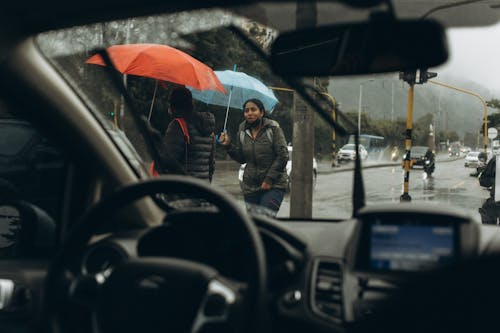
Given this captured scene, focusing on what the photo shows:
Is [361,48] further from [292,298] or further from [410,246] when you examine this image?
[292,298]

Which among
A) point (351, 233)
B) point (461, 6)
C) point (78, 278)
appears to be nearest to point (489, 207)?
point (461, 6)

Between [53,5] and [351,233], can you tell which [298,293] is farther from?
[53,5]

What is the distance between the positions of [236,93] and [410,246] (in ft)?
13.8

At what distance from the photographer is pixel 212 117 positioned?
522 centimetres

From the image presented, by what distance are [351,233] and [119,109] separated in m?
1.00

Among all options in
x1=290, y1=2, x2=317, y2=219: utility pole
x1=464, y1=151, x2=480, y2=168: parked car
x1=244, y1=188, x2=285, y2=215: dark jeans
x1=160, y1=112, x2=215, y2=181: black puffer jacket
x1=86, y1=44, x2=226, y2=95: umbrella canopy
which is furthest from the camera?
x1=464, y1=151, x2=480, y2=168: parked car

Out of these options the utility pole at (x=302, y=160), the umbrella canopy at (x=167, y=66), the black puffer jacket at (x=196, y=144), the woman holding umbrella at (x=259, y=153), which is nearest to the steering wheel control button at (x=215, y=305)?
the umbrella canopy at (x=167, y=66)

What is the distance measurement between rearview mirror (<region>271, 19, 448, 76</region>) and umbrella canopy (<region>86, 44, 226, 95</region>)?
6.51 ft

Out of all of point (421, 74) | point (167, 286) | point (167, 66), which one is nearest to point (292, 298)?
point (167, 286)

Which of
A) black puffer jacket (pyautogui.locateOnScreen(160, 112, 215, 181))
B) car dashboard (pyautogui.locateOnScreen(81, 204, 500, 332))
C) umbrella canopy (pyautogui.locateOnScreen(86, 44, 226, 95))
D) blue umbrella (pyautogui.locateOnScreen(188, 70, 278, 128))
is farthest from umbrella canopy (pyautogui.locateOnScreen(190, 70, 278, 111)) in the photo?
car dashboard (pyautogui.locateOnScreen(81, 204, 500, 332))

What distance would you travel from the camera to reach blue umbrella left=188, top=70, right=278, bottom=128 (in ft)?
18.0

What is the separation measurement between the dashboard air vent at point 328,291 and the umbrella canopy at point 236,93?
346cm

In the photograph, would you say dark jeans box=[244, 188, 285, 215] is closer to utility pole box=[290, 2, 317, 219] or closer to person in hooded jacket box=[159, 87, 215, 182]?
person in hooded jacket box=[159, 87, 215, 182]

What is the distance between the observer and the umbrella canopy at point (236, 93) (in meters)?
5.49
